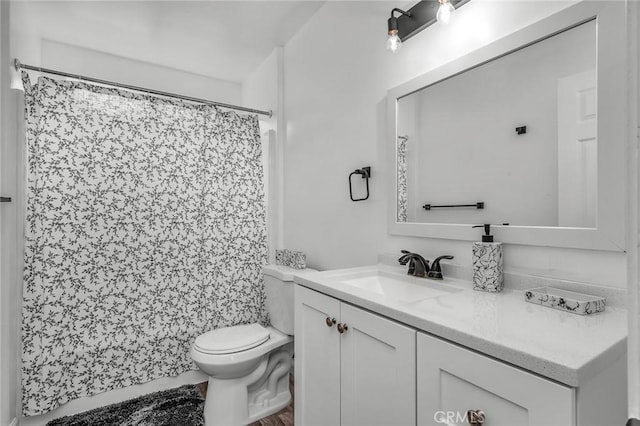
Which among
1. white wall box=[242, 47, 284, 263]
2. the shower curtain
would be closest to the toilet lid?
the shower curtain

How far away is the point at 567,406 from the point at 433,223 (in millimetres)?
913

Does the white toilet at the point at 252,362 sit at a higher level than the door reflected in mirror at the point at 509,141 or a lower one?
lower

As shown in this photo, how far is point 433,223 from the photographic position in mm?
1446

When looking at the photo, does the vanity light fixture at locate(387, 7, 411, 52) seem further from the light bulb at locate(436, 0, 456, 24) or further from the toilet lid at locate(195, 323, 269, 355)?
the toilet lid at locate(195, 323, 269, 355)

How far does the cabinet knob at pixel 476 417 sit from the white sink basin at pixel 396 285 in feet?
1.48

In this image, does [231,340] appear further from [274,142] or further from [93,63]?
[93,63]

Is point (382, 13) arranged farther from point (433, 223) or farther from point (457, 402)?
point (457, 402)

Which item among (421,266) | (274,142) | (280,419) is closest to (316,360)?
(421,266)

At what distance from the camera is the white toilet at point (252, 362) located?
1778 millimetres

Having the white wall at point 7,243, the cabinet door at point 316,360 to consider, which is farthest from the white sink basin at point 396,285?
the white wall at point 7,243

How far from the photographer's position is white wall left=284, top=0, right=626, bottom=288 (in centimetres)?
113

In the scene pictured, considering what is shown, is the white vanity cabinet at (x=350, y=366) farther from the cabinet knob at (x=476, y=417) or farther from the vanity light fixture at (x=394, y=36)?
the vanity light fixture at (x=394, y=36)

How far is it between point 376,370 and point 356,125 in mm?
1309

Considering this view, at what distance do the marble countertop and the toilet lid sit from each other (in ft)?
3.08
